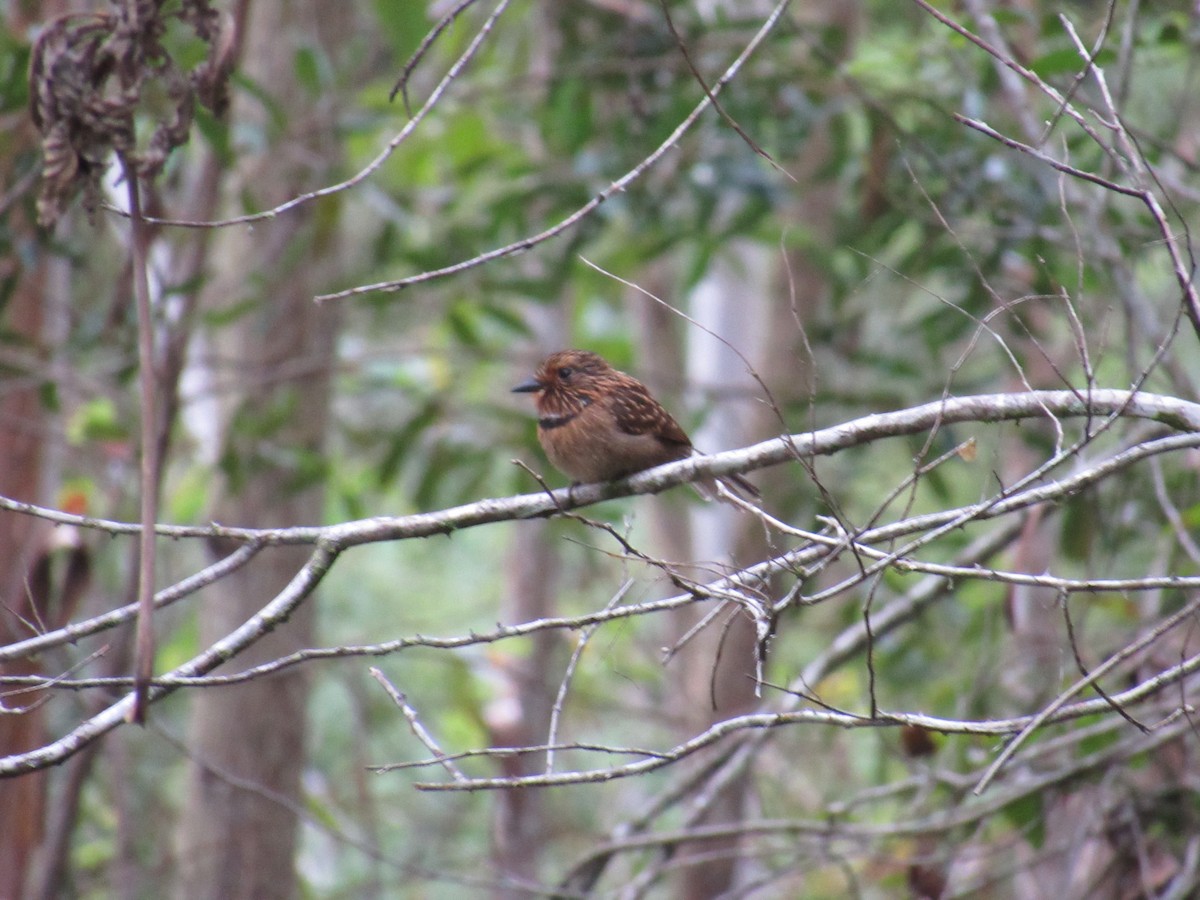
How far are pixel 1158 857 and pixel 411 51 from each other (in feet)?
12.7

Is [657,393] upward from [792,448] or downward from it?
upward

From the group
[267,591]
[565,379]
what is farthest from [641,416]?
[267,591]

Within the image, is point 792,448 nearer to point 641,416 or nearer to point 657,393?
point 641,416

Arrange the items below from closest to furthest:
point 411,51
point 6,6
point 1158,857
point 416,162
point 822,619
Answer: point 1158,857 < point 411,51 < point 6,6 < point 416,162 < point 822,619

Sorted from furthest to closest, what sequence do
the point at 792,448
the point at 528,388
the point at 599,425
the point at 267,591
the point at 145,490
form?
the point at 267,591 < the point at 528,388 < the point at 599,425 < the point at 792,448 < the point at 145,490

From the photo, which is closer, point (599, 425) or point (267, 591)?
point (599, 425)

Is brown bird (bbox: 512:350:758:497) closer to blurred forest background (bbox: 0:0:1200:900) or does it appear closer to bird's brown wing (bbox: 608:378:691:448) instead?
bird's brown wing (bbox: 608:378:691:448)

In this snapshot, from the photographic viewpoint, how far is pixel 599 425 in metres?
3.64

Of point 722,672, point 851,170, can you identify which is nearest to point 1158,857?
point 722,672

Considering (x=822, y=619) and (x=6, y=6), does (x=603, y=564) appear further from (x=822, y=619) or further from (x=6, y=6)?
(x=6, y=6)

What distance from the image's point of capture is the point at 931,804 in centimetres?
515

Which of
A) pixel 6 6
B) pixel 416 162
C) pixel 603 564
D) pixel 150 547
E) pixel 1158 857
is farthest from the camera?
pixel 603 564

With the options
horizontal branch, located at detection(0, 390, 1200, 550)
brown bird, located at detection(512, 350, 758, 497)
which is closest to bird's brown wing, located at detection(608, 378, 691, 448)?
brown bird, located at detection(512, 350, 758, 497)

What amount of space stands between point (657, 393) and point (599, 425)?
12.1 ft
